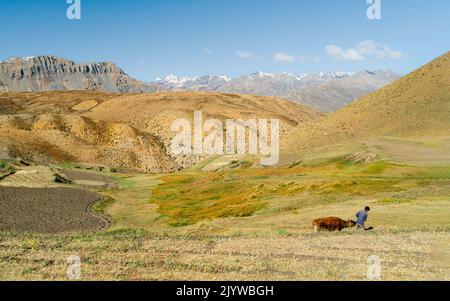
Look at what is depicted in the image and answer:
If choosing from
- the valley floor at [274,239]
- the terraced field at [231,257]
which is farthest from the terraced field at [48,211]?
the terraced field at [231,257]

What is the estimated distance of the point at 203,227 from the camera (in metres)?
42.2

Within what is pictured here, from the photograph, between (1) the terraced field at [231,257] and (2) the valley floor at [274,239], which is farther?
(2) the valley floor at [274,239]

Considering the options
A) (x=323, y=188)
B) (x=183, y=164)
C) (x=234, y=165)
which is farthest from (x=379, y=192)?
(x=183, y=164)

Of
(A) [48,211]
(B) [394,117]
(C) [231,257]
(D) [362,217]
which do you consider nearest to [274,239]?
(C) [231,257]

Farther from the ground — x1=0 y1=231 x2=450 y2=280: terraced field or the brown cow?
x1=0 y1=231 x2=450 y2=280: terraced field

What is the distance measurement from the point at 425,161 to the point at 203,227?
148 feet

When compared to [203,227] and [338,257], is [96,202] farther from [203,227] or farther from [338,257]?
[338,257]

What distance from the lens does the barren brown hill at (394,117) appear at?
10406 cm

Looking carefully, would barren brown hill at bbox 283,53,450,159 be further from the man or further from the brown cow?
the man

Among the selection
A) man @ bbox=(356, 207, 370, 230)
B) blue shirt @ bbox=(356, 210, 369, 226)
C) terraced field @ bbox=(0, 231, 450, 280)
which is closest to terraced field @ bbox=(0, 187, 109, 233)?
terraced field @ bbox=(0, 231, 450, 280)

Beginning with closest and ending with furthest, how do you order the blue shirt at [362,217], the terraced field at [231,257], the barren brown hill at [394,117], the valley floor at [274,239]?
the terraced field at [231,257] → the valley floor at [274,239] → the blue shirt at [362,217] → the barren brown hill at [394,117]

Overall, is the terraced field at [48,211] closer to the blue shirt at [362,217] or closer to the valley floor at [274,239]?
the valley floor at [274,239]

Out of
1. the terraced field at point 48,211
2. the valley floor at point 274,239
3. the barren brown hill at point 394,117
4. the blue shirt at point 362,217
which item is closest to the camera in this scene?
the valley floor at point 274,239

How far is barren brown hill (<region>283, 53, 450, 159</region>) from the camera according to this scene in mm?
104062
